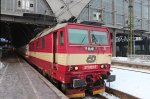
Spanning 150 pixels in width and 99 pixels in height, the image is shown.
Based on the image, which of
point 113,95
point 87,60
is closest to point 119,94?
point 113,95

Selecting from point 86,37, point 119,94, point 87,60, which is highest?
point 86,37

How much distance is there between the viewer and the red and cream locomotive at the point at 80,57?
389 inches

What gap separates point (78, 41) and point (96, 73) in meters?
1.68

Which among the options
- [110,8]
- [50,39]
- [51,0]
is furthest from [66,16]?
[50,39]

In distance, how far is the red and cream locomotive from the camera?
989 centimetres

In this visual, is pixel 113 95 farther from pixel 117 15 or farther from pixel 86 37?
pixel 117 15

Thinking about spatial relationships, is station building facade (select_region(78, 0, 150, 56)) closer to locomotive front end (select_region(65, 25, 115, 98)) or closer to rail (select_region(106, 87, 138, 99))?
→ rail (select_region(106, 87, 138, 99))

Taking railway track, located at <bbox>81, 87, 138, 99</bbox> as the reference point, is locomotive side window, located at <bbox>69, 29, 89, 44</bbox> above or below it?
above

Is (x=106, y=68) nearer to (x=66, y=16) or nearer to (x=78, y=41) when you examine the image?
(x=78, y=41)

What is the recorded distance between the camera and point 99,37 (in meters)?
11.0

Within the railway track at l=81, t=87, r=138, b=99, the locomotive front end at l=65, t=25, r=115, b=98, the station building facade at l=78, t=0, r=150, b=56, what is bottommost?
the railway track at l=81, t=87, r=138, b=99

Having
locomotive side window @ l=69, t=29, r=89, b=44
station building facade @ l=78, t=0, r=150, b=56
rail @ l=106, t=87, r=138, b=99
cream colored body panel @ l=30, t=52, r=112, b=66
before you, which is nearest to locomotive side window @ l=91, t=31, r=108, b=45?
locomotive side window @ l=69, t=29, r=89, b=44

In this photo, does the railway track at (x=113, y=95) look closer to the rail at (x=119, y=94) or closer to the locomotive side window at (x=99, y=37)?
the rail at (x=119, y=94)

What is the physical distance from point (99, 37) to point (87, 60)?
4.23 feet
